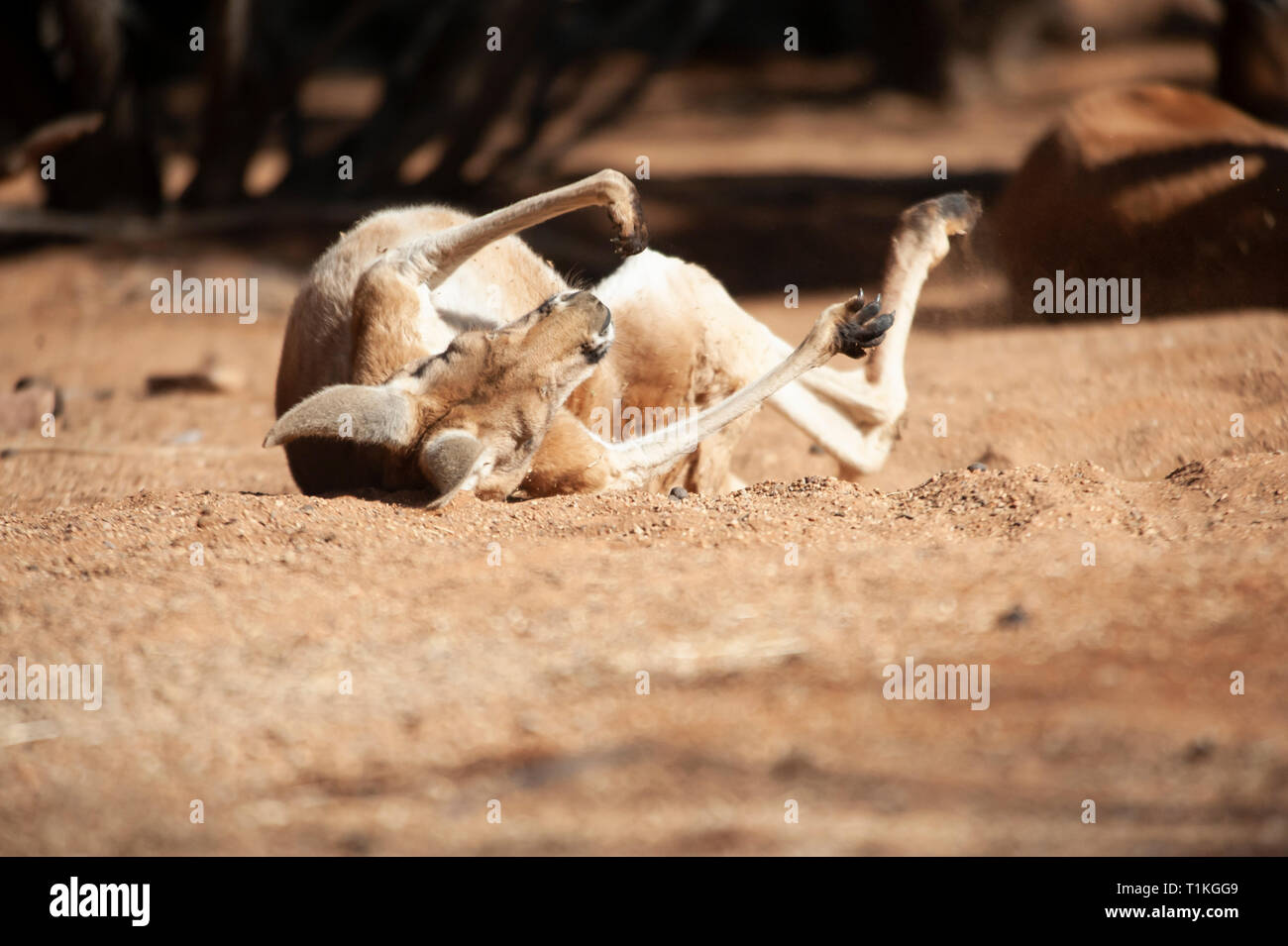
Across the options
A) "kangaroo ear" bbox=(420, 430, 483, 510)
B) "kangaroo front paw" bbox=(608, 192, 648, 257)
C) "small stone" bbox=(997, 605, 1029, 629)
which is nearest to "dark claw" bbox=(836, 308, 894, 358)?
"kangaroo front paw" bbox=(608, 192, 648, 257)

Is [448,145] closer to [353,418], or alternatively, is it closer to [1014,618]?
[353,418]

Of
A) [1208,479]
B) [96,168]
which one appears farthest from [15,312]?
[1208,479]

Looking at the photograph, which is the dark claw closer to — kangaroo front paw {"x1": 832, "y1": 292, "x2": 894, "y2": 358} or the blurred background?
kangaroo front paw {"x1": 832, "y1": 292, "x2": 894, "y2": 358}

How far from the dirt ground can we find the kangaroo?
22cm

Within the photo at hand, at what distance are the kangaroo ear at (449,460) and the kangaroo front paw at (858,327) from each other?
136 cm

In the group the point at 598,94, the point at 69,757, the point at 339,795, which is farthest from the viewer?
the point at 598,94

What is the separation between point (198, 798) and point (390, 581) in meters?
0.97

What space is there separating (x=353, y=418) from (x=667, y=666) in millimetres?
1326

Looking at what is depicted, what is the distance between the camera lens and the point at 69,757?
105 inches

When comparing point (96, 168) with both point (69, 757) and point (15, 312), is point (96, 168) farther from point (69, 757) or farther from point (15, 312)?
point (69, 757)

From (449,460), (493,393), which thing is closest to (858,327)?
(493,393)

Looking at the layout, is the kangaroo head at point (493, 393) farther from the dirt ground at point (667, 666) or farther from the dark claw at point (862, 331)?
the dark claw at point (862, 331)

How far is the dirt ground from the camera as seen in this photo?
92.6 inches

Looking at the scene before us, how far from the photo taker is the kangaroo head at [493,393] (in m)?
3.87
